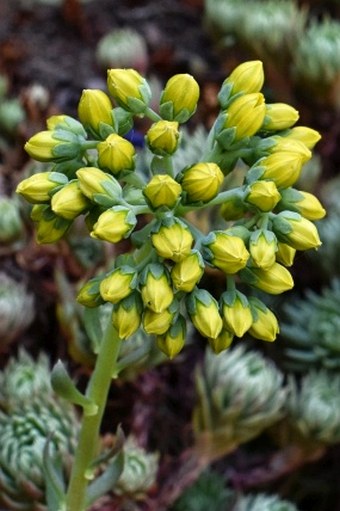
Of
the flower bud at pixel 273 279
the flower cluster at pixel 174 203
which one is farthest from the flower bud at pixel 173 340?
the flower bud at pixel 273 279

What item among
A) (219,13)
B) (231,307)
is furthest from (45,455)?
(219,13)

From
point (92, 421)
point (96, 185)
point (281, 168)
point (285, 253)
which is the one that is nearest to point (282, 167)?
point (281, 168)

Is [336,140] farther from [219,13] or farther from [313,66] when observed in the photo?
Answer: [219,13]

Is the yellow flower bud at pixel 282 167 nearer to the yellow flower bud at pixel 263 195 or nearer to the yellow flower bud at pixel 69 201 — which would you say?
the yellow flower bud at pixel 263 195

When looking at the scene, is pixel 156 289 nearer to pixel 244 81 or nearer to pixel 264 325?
pixel 264 325

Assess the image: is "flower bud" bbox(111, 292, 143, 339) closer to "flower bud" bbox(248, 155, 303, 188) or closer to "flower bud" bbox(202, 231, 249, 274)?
"flower bud" bbox(202, 231, 249, 274)

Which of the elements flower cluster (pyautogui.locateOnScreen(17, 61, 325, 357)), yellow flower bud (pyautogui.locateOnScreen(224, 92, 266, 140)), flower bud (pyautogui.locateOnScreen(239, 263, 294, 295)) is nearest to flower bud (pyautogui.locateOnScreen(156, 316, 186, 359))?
flower cluster (pyautogui.locateOnScreen(17, 61, 325, 357))

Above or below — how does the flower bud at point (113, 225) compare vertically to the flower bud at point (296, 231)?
above
